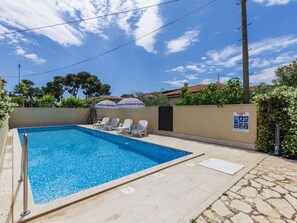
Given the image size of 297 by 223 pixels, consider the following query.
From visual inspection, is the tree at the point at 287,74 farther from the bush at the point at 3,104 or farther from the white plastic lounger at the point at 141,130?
the bush at the point at 3,104

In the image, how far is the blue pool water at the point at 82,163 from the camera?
500 cm

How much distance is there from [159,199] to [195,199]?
27.8 inches

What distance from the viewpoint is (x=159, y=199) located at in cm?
342

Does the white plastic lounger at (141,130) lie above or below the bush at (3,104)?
below

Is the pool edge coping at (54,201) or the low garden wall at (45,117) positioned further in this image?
the low garden wall at (45,117)

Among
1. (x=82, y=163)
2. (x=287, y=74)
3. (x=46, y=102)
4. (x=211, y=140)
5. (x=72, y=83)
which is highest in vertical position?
(x=72, y=83)

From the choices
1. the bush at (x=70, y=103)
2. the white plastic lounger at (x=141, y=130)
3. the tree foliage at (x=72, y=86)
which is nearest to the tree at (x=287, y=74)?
the white plastic lounger at (x=141, y=130)

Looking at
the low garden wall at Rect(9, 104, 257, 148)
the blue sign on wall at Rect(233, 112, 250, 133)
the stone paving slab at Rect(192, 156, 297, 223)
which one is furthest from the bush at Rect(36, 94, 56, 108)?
the stone paving slab at Rect(192, 156, 297, 223)

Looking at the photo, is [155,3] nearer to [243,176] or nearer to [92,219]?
[243,176]

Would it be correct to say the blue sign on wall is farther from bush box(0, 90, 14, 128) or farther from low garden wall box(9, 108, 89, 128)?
low garden wall box(9, 108, 89, 128)

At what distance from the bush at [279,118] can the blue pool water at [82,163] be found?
10.7ft

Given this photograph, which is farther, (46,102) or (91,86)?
(91,86)

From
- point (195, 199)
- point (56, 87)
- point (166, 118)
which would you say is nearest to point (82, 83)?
point (56, 87)

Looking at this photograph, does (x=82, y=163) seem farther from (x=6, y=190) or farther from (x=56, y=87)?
(x=56, y=87)
